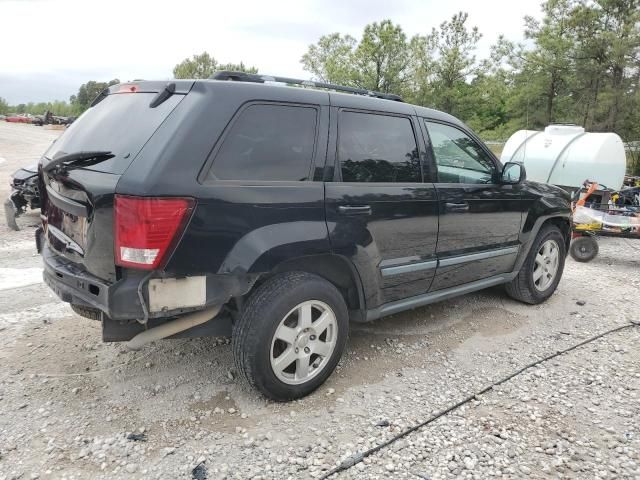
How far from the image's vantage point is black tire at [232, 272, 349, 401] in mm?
2738

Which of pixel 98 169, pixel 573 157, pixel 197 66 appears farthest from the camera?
pixel 197 66

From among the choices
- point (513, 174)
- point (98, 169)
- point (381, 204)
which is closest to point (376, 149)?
point (381, 204)

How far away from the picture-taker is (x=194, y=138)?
8.19 ft

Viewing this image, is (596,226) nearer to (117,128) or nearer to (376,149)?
(376,149)

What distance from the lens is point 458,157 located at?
3.99m

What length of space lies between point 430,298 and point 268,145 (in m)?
1.88

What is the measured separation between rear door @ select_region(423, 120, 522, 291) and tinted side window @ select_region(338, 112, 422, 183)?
0.26m

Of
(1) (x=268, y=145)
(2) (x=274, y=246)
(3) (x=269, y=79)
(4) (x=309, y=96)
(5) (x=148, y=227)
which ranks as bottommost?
(2) (x=274, y=246)

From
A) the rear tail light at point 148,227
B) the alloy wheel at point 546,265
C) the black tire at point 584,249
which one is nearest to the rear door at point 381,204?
the rear tail light at point 148,227

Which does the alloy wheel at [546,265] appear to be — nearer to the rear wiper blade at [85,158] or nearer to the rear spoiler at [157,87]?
the rear spoiler at [157,87]

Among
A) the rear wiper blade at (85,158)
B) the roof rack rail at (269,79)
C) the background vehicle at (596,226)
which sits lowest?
the background vehicle at (596,226)

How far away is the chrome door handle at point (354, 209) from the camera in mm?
3020

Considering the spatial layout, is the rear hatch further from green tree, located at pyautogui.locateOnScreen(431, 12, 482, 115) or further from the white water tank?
green tree, located at pyautogui.locateOnScreen(431, 12, 482, 115)

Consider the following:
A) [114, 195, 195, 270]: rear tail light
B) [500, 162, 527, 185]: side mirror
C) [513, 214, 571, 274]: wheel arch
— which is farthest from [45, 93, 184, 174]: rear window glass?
[513, 214, 571, 274]: wheel arch
